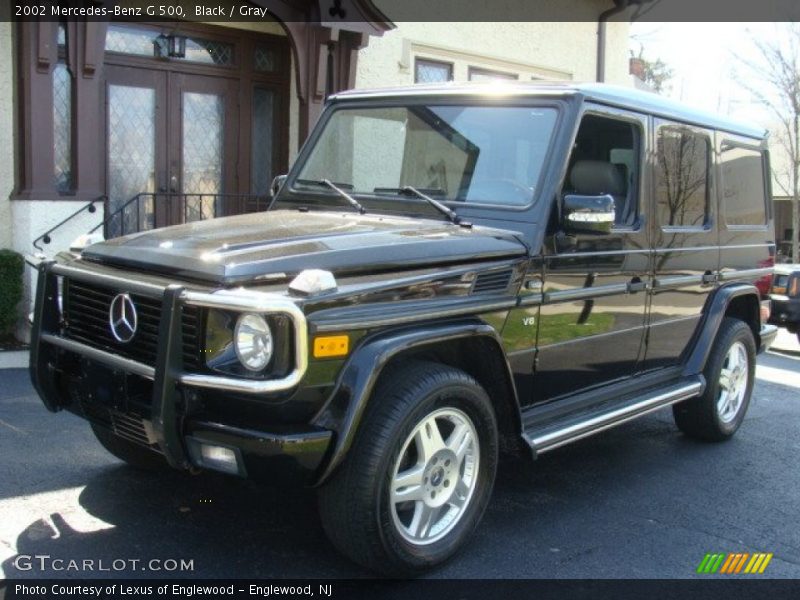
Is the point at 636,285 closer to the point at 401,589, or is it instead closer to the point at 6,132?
the point at 401,589

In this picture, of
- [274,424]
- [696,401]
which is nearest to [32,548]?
[274,424]

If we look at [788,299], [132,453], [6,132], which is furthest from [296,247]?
[788,299]

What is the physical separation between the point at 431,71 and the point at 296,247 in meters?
8.93

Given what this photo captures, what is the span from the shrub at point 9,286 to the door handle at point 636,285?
5638 mm

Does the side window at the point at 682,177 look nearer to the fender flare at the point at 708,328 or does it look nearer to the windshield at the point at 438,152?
the fender flare at the point at 708,328

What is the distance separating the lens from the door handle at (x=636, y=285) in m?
4.79

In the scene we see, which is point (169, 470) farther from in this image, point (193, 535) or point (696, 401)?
point (696, 401)

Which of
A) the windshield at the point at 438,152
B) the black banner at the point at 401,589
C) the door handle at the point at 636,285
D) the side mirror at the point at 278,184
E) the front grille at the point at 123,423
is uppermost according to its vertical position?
the windshield at the point at 438,152

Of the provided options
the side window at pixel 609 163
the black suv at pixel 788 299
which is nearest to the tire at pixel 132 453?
the side window at pixel 609 163

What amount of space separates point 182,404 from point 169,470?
4.95ft

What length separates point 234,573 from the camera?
3525 millimetres

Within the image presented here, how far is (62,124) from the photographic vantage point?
8.46m

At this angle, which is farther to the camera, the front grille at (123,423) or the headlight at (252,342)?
the front grille at (123,423)

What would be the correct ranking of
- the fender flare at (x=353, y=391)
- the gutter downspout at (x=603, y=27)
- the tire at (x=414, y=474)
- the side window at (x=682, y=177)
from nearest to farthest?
1. the fender flare at (x=353, y=391)
2. the tire at (x=414, y=474)
3. the side window at (x=682, y=177)
4. the gutter downspout at (x=603, y=27)
